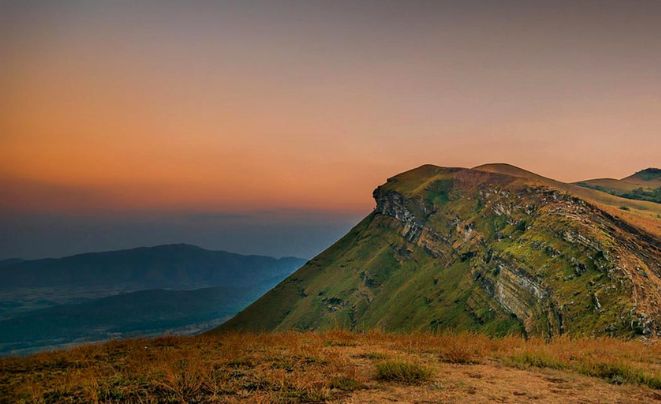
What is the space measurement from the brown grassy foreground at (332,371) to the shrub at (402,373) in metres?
0.03

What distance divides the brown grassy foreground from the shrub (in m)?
0.03

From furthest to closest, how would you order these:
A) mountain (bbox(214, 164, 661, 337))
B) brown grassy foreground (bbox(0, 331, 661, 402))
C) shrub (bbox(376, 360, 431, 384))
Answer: mountain (bbox(214, 164, 661, 337)) → shrub (bbox(376, 360, 431, 384)) → brown grassy foreground (bbox(0, 331, 661, 402))

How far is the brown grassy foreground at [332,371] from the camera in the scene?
9.40m

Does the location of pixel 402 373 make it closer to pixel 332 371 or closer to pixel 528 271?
pixel 332 371

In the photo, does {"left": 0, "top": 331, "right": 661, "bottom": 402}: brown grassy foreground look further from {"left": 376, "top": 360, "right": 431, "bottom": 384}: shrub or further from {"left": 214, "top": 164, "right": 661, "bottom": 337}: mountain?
{"left": 214, "top": 164, "right": 661, "bottom": 337}: mountain

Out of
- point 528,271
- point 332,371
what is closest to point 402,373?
point 332,371

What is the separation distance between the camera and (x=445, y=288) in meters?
146

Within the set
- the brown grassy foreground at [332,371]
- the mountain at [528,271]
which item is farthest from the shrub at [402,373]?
the mountain at [528,271]

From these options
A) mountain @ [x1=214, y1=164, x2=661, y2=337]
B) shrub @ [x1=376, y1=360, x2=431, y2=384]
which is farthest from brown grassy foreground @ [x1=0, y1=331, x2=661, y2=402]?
mountain @ [x1=214, y1=164, x2=661, y2=337]

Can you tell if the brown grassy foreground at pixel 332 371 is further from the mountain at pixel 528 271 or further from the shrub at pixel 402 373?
the mountain at pixel 528 271

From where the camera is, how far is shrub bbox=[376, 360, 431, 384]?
10617mm

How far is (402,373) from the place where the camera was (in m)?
10.8

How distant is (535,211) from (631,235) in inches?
1778

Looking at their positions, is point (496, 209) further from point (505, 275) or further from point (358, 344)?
point (358, 344)
